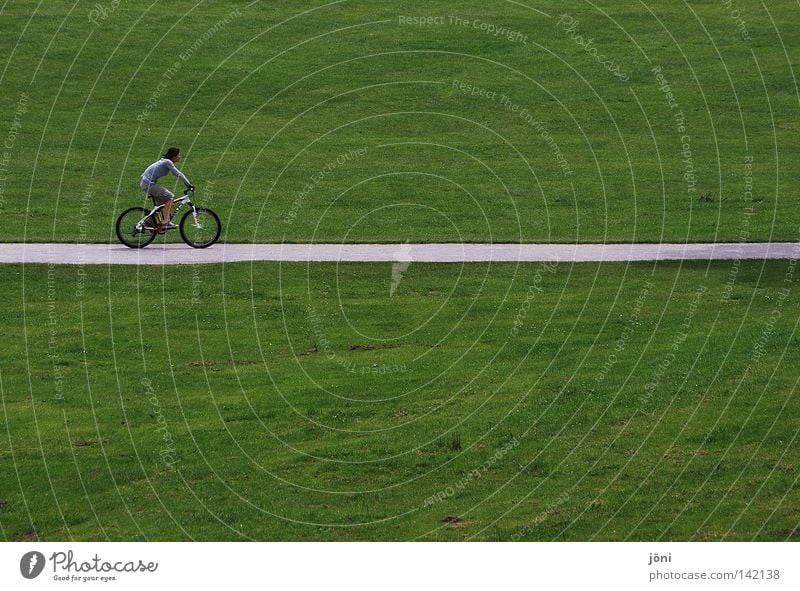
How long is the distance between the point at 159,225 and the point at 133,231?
2.12ft

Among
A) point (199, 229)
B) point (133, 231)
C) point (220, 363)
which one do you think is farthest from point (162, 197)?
point (220, 363)

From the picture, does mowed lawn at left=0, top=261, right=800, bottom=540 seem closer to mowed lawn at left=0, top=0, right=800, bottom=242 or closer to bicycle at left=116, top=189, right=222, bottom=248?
bicycle at left=116, top=189, right=222, bottom=248

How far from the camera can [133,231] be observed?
33500 millimetres

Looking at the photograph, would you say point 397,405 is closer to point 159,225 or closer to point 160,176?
point 160,176

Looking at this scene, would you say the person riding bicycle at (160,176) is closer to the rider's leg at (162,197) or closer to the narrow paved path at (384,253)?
the rider's leg at (162,197)

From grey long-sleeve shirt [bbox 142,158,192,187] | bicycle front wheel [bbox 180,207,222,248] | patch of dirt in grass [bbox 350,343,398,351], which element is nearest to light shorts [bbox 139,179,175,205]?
grey long-sleeve shirt [bbox 142,158,192,187]

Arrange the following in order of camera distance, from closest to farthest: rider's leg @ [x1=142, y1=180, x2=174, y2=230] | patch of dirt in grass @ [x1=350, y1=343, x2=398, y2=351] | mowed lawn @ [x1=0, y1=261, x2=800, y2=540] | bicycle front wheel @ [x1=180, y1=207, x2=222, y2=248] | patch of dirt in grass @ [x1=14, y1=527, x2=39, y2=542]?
1. patch of dirt in grass @ [x1=14, y1=527, x2=39, y2=542]
2. mowed lawn @ [x1=0, y1=261, x2=800, y2=540]
3. patch of dirt in grass @ [x1=350, y1=343, x2=398, y2=351]
4. rider's leg @ [x1=142, y1=180, x2=174, y2=230]
5. bicycle front wheel @ [x1=180, y1=207, x2=222, y2=248]

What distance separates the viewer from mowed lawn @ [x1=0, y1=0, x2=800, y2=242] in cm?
3850

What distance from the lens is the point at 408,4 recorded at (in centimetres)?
6019

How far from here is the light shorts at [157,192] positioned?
32906 mm

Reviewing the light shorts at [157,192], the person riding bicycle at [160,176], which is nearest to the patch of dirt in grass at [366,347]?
the person riding bicycle at [160,176]

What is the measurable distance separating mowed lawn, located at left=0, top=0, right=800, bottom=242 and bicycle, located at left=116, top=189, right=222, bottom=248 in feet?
3.50
